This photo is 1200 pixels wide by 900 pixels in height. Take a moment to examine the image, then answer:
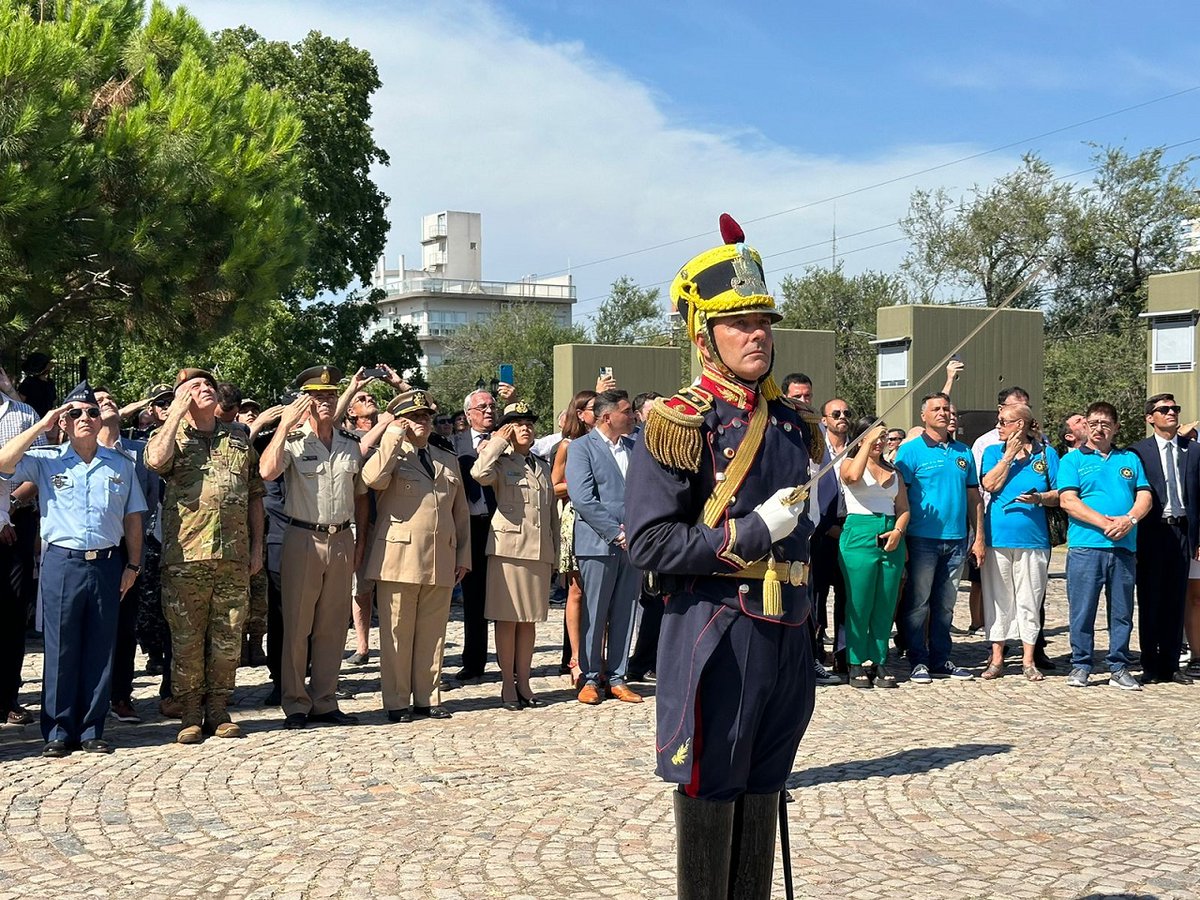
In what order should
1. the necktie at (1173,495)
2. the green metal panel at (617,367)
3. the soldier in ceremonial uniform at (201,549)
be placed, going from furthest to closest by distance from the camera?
the green metal panel at (617,367) → the necktie at (1173,495) → the soldier in ceremonial uniform at (201,549)

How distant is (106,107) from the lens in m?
13.6

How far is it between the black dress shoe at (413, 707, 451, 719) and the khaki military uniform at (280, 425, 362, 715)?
1.75 ft

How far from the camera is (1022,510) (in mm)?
10297

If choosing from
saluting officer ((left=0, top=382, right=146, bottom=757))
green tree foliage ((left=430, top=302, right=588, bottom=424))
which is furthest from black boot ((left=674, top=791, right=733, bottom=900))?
green tree foliage ((left=430, top=302, right=588, bottom=424))

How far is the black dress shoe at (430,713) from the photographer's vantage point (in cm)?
859

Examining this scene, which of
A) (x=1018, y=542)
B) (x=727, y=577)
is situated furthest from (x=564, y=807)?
(x=1018, y=542)

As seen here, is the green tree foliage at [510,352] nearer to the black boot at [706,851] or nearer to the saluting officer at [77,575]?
the saluting officer at [77,575]

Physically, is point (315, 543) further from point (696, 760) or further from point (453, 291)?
point (453, 291)

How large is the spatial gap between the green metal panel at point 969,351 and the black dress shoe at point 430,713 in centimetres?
1266

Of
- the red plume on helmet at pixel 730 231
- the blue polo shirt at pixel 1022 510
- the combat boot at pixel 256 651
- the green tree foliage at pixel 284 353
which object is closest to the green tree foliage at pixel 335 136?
the green tree foliage at pixel 284 353

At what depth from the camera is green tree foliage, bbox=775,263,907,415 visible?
4584cm

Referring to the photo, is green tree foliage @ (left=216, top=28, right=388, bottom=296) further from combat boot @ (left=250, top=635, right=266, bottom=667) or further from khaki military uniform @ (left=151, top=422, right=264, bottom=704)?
khaki military uniform @ (left=151, top=422, right=264, bottom=704)

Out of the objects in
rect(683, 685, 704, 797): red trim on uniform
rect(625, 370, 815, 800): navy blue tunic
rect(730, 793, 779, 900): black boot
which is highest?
rect(625, 370, 815, 800): navy blue tunic

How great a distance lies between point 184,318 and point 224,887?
35.8 feet
